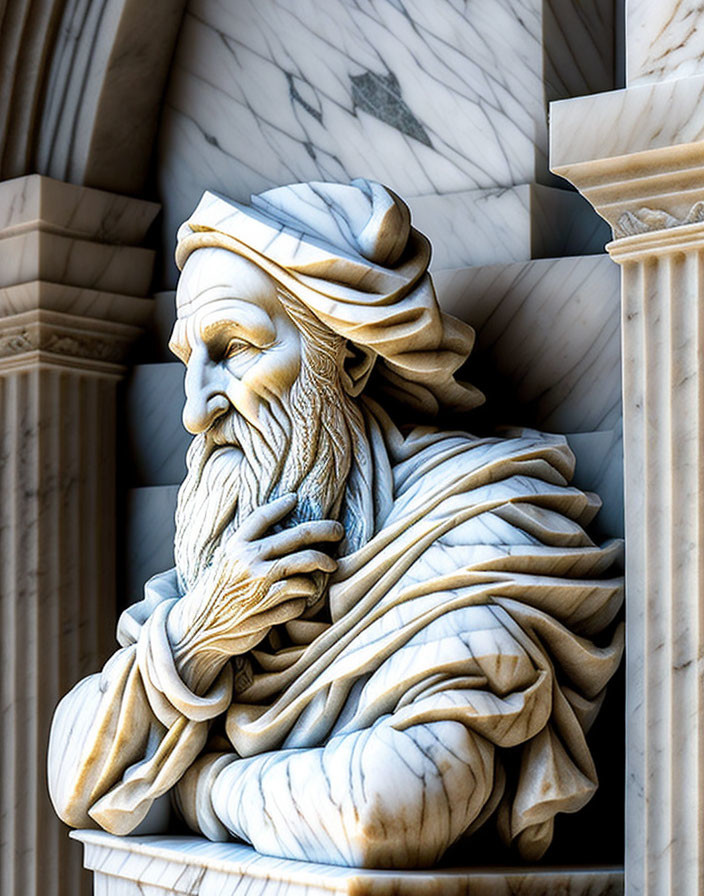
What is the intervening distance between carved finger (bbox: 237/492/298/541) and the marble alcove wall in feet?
2.26

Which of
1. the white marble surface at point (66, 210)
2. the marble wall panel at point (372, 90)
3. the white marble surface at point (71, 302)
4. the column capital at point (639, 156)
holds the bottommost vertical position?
the column capital at point (639, 156)

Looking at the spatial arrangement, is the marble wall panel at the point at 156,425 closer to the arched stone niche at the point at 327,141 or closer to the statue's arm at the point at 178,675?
the arched stone niche at the point at 327,141

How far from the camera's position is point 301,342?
371 cm

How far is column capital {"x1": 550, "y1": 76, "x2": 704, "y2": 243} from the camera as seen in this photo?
3.02m

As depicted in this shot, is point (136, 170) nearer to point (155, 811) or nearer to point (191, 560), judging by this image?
point (191, 560)

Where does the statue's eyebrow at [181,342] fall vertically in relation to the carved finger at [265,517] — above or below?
above

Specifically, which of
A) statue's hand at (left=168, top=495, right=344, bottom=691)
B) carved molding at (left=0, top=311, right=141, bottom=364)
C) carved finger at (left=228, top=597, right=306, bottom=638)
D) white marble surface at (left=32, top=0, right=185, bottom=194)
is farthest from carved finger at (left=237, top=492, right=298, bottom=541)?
white marble surface at (left=32, top=0, right=185, bottom=194)

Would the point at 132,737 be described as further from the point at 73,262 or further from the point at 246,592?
the point at 73,262

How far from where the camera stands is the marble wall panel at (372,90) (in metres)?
4.26

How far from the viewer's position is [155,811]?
375 centimetres

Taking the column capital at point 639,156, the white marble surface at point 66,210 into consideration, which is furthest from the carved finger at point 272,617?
the white marble surface at point 66,210

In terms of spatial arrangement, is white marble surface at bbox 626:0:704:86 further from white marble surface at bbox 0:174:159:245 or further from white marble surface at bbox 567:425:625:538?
white marble surface at bbox 0:174:159:245

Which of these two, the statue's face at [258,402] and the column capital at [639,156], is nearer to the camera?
the column capital at [639,156]

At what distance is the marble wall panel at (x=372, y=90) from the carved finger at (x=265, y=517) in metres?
1.15
